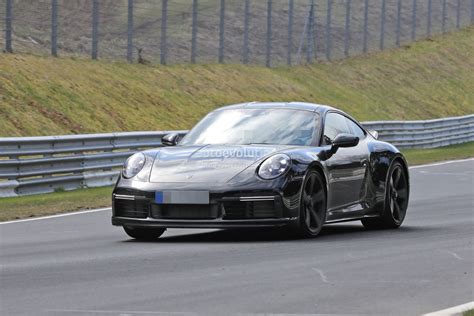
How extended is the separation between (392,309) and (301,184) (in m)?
4.50

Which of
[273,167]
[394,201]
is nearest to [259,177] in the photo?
[273,167]

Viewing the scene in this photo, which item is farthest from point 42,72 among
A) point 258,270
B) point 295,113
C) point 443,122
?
point 258,270

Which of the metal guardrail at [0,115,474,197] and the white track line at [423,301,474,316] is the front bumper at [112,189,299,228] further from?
the metal guardrail at [0,115,474,197]

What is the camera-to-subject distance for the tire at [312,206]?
12.8m

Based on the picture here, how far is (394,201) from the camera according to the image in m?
14.6

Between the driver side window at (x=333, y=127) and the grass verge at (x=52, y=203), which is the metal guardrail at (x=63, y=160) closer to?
the grass verge at (x=52, y=203)

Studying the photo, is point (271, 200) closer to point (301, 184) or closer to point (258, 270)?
point (301, 184)

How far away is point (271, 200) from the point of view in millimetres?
12516

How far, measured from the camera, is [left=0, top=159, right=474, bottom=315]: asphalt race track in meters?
8.50

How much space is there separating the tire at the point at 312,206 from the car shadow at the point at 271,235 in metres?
0.09

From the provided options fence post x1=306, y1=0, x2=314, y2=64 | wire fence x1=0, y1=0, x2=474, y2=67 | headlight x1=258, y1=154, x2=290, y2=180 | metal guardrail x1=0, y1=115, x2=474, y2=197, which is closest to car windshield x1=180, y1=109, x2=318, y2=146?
headlight x1=258, y1=154, x2=290, y2=180

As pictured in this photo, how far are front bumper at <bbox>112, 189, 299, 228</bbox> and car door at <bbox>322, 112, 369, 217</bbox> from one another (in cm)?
95

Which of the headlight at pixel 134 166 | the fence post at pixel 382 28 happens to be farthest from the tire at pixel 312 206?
the fence post at pixel 382 28

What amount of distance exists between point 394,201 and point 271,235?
178 centimetres
